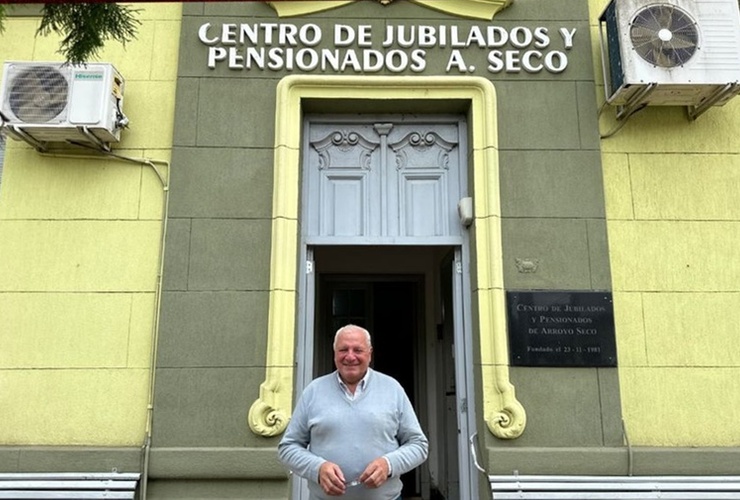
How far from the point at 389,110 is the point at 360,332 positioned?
2649mm

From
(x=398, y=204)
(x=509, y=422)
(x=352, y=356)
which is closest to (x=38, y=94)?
(x=398, y=204)

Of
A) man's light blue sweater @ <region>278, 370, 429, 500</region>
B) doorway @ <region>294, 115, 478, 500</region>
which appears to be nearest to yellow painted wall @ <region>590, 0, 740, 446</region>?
doorway @ <region>294, 115, 478, 500</region>

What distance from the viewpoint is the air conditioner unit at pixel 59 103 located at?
15.1 feet

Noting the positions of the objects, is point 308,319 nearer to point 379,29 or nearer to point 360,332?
point 360,332

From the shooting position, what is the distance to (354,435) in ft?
9.71

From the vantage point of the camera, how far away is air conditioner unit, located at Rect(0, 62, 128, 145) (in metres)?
4.60

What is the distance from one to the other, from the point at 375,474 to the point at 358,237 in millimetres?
2530

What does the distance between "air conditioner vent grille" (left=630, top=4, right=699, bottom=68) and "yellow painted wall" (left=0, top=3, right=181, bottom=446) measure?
3.72 m

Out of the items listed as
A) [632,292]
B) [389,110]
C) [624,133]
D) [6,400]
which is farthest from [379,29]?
[6,400]

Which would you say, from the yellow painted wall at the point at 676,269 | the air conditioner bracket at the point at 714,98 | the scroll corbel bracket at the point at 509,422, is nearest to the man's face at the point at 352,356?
the scroll corbel bracket at the point at 509,422

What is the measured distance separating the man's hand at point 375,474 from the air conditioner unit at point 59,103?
130 inches

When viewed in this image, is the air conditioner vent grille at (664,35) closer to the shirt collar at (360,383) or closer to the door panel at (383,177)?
the door panel at (383,177)

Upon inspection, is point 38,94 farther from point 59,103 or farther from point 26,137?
point 26,137

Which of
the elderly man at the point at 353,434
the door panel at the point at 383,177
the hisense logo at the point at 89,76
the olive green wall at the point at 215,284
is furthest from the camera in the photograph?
the door panel at the point at 383,177
